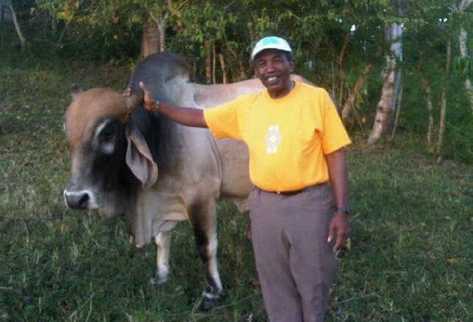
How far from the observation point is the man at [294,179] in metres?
2.99

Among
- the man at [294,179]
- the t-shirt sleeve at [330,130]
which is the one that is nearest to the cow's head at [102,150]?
the man at [294,179]

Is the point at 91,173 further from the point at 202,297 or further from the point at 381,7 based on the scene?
the point at 381,7

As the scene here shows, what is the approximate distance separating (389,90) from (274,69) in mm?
6792

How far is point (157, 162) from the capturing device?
14.2 feet

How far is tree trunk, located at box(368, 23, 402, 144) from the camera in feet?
29.2

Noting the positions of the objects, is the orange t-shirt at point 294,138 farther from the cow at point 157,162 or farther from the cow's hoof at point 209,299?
the cow's hoof at point 209,299

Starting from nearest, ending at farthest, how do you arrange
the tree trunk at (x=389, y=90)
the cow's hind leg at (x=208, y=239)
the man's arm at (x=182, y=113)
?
the man's arm at (x=182, y=113)
the cow's hind leg at (x=208, y=239)
the tree trunk at (x=389, y=90)

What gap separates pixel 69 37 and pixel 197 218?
42.3 ft

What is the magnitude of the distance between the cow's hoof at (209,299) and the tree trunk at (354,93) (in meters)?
5.34

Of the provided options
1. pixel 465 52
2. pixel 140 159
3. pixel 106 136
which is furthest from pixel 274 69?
pixel 465 52

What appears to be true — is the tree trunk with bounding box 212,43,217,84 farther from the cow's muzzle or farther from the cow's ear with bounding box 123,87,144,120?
the cow's muzzle

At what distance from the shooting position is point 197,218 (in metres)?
4.39

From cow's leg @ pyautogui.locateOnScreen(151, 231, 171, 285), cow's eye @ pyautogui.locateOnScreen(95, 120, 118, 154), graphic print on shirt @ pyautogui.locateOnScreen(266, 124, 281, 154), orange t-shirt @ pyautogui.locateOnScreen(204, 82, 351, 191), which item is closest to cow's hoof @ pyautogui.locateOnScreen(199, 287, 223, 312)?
cow's leg @ pyautogui.locateOnScreen(151, 231, 171, 285)

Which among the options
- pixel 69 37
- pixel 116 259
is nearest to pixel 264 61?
pixel 116 259
